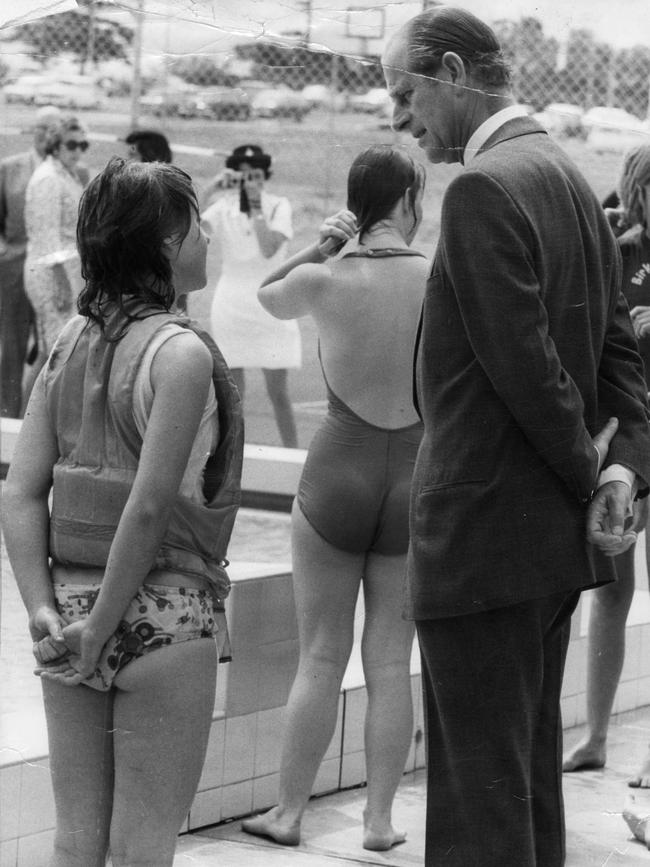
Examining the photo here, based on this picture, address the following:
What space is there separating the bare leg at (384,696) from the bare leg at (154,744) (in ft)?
3.20

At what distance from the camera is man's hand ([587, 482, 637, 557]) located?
5.66 feet

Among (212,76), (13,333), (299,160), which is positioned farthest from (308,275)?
(212,76)

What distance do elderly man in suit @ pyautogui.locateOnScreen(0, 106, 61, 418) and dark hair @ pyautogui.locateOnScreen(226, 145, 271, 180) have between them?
24.9 inches

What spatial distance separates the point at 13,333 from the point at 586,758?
1846mm

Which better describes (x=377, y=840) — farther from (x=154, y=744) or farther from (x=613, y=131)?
(x=613, y=131)

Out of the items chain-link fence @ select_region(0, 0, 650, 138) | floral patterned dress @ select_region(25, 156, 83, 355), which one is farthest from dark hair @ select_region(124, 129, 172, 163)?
chain-link fence @ select_region(0, 0, 650, 138)

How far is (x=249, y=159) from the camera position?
4430 millimetres

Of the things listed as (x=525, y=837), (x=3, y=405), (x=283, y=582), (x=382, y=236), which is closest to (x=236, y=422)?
(x=525, y=837)

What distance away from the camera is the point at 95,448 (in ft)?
5.52

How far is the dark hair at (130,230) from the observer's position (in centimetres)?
168

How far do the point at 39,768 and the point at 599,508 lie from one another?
1175mm

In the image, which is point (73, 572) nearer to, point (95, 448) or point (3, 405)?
point (95, 448)

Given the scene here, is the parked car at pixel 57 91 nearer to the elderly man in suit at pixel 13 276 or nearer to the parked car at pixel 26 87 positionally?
the parked car at pixel 26 87

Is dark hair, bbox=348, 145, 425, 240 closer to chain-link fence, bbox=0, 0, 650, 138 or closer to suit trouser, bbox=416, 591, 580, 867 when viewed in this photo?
suit trouser, bbox=416, 591, 580, 867
